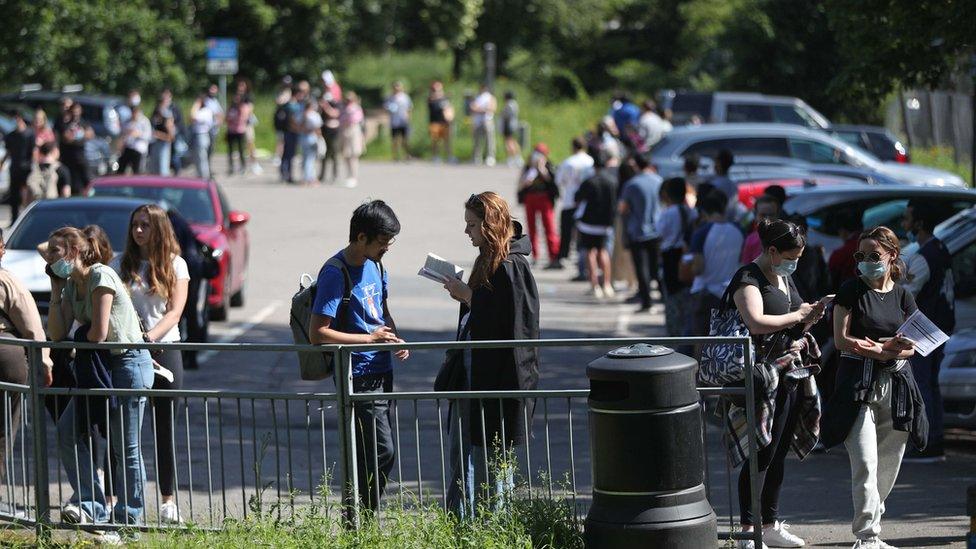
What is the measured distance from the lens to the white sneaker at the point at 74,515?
7328mm

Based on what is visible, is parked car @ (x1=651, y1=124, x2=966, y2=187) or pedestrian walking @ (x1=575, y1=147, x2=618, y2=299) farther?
parked car @ (x1=651, y1=124, x2=966, y2=187)

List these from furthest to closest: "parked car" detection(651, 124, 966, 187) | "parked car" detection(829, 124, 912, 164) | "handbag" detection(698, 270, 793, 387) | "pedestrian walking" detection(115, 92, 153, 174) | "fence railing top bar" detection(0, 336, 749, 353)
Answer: "parked car" detection(829, 124, 912, 164), "pedestrian walking" detection(115, 92, 153, 174), "parked car" detection(651, 124, 966, 187), "handbag" detection(698, 270, 793, 387), "fence railing top bar" detection(0, 336, 749, 353)

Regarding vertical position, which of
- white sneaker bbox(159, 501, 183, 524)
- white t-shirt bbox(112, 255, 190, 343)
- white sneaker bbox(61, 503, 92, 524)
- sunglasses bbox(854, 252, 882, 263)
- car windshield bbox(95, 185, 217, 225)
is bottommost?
white sneaker bbox(159, 501, 183, 524)

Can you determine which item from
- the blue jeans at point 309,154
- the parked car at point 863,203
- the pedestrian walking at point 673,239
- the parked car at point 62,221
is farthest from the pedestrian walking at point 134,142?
the parked car at point 863,203

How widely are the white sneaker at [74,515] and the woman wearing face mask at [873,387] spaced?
3761 millimetres

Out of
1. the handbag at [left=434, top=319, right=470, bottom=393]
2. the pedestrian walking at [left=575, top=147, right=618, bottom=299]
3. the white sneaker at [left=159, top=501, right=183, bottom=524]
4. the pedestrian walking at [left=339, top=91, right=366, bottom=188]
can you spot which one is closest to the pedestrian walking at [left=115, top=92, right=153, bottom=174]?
the pedestrian walking at [left=339, top=91, right=366, bottom=188]

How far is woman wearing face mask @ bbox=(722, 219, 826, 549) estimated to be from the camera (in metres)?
7.19

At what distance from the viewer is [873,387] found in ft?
24.5

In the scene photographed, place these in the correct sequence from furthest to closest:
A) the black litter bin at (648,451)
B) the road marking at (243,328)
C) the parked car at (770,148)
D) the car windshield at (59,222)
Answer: the parked car at (770,148)
the road marking at (243,328)
the car windshield at (59,222)
the black litter bin at (648,451)

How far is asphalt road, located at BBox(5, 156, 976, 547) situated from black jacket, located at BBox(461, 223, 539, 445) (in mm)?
280

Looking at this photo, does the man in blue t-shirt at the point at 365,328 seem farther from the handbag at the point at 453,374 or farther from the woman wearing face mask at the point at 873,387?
the woman wearing face mask at the point at 873,387

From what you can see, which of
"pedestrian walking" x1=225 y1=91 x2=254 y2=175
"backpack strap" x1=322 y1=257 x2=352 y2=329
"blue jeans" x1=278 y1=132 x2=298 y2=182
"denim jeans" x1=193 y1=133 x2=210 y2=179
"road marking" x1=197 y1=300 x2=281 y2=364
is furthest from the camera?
"pedestrian walking" x1=225 y1=91 x2=254 y2=175

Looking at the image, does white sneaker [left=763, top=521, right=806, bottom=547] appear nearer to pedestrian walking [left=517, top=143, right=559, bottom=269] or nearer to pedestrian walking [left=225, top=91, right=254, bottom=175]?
pedestrian walking [left=517, top=143, right=559, bottom=269]

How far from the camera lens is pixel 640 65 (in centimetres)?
5397
